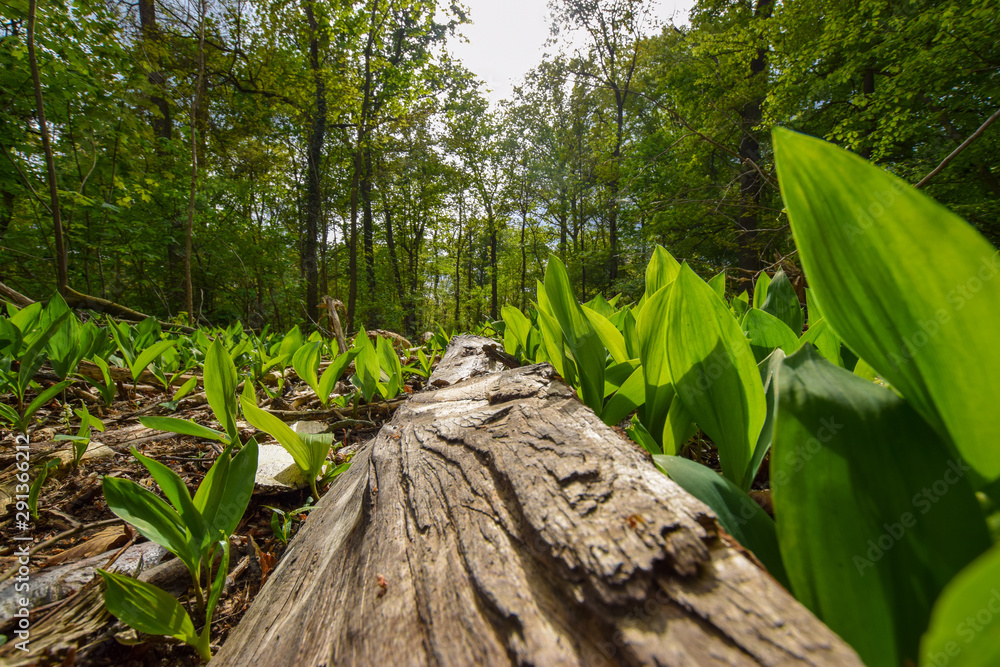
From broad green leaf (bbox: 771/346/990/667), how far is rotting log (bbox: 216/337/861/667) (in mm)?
55

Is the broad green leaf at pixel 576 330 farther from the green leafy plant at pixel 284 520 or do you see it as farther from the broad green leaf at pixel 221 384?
the broad green leaf at pixel 221 384

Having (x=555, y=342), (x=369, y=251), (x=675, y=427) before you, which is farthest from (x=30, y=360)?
(x=369, y=251)

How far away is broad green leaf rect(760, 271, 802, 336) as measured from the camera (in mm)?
1120

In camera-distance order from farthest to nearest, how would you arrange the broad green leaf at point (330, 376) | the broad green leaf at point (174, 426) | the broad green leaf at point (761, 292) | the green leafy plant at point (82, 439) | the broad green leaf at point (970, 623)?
1. the broad green leaf at point (330, 376)
2. the broad green leaf at point (761, 292)
3. the green leafy plant at point (82, 439)
4. the broad green leaf at point (174, 426)
5. the broad green leaf at point (970, 623)

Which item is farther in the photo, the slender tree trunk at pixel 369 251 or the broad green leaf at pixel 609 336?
the slender tree trunk at pixel 369 251

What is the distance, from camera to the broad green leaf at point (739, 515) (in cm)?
41

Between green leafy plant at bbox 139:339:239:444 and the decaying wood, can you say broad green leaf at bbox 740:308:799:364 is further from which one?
the decaying wood

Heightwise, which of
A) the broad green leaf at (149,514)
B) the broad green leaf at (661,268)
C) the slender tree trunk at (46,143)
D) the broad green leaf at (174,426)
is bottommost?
the broad green leaf at (149,514)

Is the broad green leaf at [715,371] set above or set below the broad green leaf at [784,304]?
below

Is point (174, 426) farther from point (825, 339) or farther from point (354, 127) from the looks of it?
point (354, 127)

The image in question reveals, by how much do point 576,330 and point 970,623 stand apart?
688 mm

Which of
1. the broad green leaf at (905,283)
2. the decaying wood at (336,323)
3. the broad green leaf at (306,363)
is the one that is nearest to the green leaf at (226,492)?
the broad green leaf at (905,283)

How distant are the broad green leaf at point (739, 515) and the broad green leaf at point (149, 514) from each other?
0.81 meters

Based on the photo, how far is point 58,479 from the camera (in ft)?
3.79
